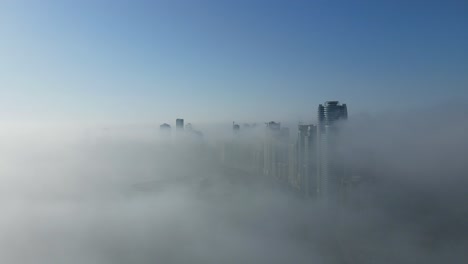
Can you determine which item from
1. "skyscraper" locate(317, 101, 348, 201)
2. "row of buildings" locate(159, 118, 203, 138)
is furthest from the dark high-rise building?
"skyscraper" locate(317, 101, 348, 201)

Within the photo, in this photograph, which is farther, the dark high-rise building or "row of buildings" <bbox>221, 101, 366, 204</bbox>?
the dark high-rise building

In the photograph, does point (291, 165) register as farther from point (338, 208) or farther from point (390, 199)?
point (390, 199)

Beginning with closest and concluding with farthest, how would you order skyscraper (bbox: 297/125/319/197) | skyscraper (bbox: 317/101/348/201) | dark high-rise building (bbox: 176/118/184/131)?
skyscraper (bbox: 317/101/348/201)
skyscraper (bbox: 297/125/319/197)
dark high-rise building (bbox: 176/118/184/131)

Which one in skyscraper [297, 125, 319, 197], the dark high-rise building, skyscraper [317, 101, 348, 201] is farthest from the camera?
the dark high-rise building

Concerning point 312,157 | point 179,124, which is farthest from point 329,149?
point 179,124

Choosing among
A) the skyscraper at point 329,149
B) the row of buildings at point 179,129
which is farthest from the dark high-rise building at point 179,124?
the skyscraper at point 329,149

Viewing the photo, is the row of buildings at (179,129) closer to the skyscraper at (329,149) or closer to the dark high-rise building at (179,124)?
the dark high-rise building at (179,124)

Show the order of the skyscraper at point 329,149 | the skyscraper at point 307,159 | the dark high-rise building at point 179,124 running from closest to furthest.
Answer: the skyscraper at point 329,149
the skyscraper at point 307,159
the dark high-rise building at point 179,124

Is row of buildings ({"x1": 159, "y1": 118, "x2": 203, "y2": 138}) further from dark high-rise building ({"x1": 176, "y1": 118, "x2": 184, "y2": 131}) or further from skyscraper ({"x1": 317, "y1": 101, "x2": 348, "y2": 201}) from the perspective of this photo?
skyscraper ({"x1": 317, "y1": 101, "x2": 348, "y2": 201})

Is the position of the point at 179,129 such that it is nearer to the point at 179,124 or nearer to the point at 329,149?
the point at 179,124
